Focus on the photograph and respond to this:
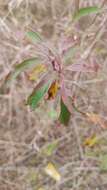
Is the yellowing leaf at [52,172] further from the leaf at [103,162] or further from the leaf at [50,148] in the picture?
the leaf at [103,162]

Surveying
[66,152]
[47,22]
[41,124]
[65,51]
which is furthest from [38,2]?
[65,51]

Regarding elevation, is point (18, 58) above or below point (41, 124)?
above

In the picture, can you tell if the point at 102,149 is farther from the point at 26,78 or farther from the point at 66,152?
the point at 26,78

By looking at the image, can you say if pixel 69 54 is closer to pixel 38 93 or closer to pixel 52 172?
pixel 38 93

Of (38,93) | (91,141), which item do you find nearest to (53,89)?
(38,93)

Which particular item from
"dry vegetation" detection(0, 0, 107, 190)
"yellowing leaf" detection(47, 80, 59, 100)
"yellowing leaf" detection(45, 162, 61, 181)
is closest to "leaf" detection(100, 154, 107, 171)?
"dry vegetation" detection(0, 0, 107, 190)

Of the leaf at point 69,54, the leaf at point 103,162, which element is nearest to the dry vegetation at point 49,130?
the leaf at point 103,162
